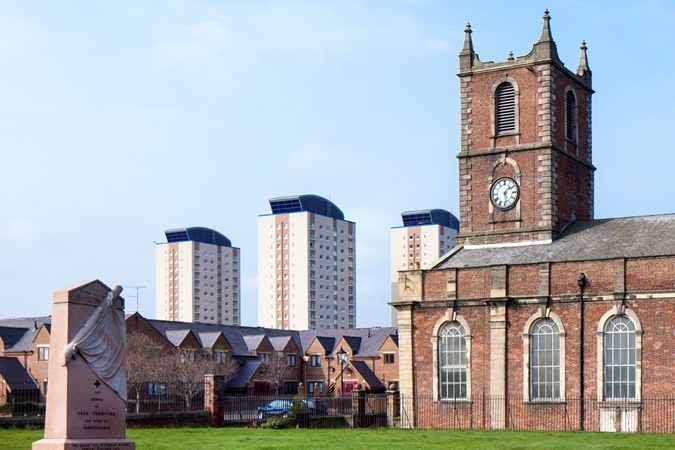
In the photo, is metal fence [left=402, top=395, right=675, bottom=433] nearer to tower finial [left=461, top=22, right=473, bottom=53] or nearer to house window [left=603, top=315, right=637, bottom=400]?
house window [left=603, top=315, right=637, bottom=400]

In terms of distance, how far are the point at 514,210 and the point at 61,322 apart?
100 feet

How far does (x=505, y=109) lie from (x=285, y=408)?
57.1ft

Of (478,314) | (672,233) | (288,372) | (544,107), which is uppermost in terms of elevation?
(544,107)

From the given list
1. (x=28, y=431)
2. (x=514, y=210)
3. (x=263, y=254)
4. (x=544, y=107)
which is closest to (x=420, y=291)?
(x=514, y=210)

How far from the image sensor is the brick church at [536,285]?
40.6 meters

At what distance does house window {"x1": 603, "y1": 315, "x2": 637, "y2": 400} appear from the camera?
40.6 metres

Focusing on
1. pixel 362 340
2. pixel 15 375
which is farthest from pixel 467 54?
pixel 362 340

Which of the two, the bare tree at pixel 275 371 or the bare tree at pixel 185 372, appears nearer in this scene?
the bare tree at pixel 185 372

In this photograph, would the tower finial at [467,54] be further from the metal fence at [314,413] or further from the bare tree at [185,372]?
the bare tree at [185,372]

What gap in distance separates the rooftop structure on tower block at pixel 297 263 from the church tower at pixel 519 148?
441ft

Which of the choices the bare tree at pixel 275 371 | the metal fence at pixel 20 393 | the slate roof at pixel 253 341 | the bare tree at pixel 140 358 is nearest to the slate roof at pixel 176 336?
the bare tree at pixel 140 358

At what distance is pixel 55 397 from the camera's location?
19328 millimetres

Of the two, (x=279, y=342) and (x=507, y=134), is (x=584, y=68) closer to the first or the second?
(x=507, y=134)

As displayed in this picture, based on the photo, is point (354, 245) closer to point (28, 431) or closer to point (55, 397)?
point (28, 431)
